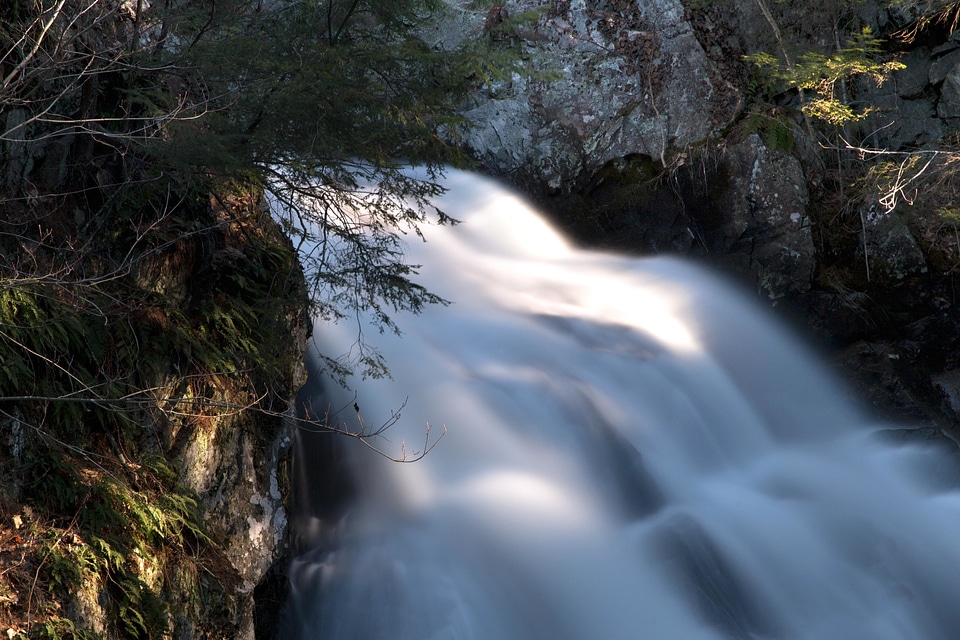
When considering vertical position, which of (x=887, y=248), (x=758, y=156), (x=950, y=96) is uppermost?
(x=950, y=96)

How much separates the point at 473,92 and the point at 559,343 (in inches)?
195

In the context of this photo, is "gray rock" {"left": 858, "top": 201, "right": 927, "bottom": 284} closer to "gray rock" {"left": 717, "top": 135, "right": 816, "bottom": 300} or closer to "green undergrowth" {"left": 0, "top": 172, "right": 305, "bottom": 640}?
"gray rock" {"left": 717, "top": 135, "right": 816, "bottom": 300}

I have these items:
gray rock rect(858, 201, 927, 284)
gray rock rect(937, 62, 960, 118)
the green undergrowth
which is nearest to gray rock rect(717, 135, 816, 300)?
gray rock rect(858, 201, 927, 284)

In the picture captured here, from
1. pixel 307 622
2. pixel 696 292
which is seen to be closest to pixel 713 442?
pixel 696 292

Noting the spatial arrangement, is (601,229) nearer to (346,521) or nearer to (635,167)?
(635,167)

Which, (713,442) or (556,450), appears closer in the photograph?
(556,450)

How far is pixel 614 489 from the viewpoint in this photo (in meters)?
6.73

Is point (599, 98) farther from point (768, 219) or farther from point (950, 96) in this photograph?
point (950, 96)

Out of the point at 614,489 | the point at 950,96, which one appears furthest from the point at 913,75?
the point at 614,489

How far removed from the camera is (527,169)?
11.1m

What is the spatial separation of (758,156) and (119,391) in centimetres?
910

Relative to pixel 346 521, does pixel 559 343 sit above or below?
above

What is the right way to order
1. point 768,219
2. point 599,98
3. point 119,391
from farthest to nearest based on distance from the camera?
point 599,98 → point 768,219 → point 119,391

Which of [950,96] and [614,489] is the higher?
[950,96]
